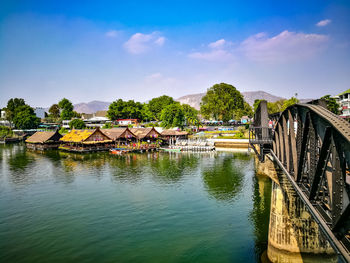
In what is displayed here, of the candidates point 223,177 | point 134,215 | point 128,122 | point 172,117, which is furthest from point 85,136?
point 128,122

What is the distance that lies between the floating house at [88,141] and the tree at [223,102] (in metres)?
66.5

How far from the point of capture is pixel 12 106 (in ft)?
447

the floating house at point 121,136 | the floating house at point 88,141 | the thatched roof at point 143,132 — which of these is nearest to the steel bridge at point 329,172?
the floating house at point 88,141

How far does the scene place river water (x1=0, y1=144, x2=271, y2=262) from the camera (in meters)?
17.3

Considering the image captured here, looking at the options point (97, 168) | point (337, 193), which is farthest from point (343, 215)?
point (97, 168)

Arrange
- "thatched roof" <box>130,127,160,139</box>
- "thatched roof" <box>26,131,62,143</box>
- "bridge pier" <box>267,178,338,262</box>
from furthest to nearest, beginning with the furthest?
"thatched roof" <box>26,131,62,143</box> → "thatched roof" <box>130,127,160,139</box> → "bridge pier" <box>267,178,338,262</box>

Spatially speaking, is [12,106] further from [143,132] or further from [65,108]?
[143,132]

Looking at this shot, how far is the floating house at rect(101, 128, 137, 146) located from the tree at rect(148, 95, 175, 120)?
253 feet

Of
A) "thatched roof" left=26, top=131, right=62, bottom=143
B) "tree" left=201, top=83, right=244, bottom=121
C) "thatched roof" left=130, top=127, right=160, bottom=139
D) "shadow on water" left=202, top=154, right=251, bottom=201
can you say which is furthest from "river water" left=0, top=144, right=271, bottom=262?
"tree" left=201, top=83, right=244, bottom=121

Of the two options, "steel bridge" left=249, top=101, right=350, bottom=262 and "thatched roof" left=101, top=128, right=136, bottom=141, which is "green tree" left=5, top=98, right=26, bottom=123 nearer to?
"thatched roof" left=101, top=128, right=136, bottom=141

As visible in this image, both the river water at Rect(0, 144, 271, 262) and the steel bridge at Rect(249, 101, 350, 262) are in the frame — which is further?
the river water at Rect(0, 144, 271, 262)

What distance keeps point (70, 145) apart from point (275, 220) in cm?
6569

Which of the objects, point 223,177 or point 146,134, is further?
point 146,134

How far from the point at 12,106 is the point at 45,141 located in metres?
82.1
